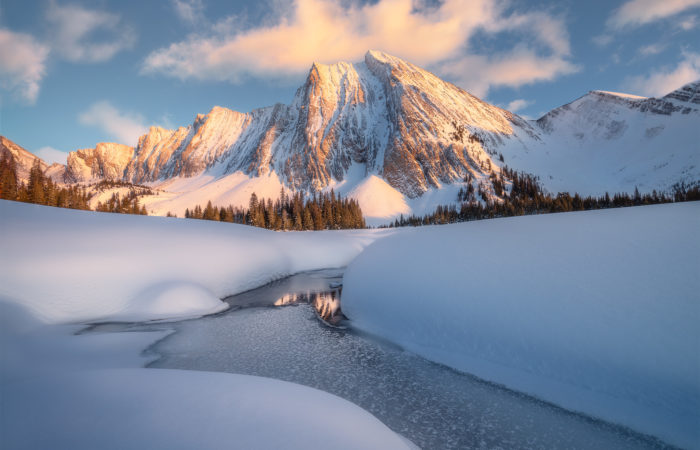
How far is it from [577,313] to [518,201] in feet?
393

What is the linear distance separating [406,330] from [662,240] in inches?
264

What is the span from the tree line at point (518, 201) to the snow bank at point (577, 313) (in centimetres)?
9030

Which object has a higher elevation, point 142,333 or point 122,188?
point 122,188

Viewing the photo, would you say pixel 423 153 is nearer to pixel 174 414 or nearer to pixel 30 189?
pixel 30 189

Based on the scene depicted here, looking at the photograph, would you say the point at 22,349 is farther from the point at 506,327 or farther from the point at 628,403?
the point at 628,403

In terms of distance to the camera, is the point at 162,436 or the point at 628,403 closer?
the point at 162,436

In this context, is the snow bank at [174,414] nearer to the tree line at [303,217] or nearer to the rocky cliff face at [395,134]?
the tree line at [303,217]

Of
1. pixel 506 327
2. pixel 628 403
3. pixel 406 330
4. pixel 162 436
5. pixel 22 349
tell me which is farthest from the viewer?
pixel 406 330

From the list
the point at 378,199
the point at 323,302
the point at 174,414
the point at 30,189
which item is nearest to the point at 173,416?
the point at 174,414

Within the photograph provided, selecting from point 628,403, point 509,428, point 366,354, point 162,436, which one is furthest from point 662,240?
point 162,436

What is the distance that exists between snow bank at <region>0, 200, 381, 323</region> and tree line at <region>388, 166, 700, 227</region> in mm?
83670

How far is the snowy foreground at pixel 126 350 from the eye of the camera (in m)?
3.05

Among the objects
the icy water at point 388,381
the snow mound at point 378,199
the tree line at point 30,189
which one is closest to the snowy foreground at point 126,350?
the icy water at point 388,381

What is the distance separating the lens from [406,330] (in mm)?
9328
